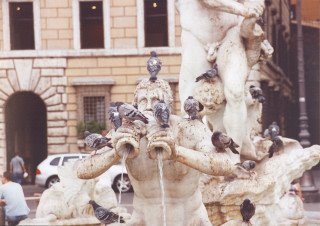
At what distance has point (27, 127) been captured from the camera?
113ft

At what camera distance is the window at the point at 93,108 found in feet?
107

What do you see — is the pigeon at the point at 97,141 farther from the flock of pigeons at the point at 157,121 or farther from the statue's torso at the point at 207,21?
the statue's torso at the point at 207,21

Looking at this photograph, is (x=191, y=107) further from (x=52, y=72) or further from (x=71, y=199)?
(x=52, y=72)

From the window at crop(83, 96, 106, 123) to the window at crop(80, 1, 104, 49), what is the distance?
1719 millimetres

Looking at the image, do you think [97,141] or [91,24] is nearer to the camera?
[97,141]

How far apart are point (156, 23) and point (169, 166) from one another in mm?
27292

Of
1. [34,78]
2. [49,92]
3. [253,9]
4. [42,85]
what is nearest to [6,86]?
[34,78]

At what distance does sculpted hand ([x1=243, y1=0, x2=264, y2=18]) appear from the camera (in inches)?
357

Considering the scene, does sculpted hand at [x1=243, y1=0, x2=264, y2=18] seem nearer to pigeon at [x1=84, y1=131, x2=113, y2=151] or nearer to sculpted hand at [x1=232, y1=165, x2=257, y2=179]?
sculpted hand at [x1=232, y1=165, x2=257, y2=179]

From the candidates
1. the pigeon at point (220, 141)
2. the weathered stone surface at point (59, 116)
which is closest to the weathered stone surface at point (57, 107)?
A: the weathered stone surface at point (59, 116)

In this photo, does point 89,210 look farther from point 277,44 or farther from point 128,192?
point 277,44

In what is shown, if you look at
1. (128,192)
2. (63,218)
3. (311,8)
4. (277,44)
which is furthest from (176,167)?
(311,8)

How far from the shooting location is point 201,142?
618cm

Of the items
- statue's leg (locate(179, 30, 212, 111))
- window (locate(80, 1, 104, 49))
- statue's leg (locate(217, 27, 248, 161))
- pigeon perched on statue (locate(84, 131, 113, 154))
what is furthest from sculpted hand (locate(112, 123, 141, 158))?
window (locate(80, 1, 104, 49))
